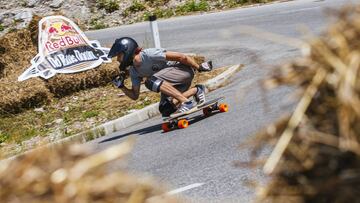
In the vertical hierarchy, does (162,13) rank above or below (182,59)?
below

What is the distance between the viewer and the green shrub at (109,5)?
94.7ft

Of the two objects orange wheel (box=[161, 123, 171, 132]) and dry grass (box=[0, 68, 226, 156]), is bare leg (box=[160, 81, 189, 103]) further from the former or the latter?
dry grass (box=[0, 68, 226, 156])

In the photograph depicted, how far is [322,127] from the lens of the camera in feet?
8.86

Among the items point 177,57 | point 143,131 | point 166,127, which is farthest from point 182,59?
point 143,131

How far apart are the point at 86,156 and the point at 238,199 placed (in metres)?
3.92

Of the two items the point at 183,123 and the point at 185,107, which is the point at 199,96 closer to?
the point at 185,107

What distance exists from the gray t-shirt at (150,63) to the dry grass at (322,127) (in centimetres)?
829

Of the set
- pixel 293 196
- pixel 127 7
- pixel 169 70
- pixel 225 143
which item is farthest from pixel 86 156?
pixel 127 7

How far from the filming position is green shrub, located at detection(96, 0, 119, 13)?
28875 mm

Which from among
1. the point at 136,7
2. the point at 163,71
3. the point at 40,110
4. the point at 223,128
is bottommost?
the point at 136,7

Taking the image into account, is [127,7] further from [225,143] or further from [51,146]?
[51,146]

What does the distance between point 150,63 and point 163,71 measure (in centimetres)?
22

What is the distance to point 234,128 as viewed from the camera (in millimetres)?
9906

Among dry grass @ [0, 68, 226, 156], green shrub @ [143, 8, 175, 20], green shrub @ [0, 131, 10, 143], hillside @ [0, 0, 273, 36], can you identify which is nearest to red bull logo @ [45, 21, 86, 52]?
dry grass @ [0, 68, 226, 156]
